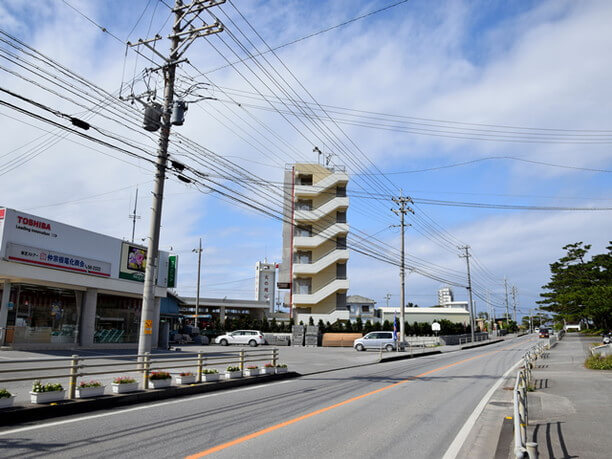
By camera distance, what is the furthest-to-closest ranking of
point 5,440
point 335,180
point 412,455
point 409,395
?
point 335,180
point 409,395
point 5,440
point 412,455

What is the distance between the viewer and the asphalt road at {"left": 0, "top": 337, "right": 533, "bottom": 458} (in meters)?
6.45

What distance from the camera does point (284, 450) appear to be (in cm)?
644

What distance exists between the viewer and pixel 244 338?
41.7m

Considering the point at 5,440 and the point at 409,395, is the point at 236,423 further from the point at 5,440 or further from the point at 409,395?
the point at 409,395

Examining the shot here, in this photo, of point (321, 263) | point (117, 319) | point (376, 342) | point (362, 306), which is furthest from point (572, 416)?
point (362, 306)

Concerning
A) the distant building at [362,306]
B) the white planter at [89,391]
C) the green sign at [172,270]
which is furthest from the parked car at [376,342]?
the distant building at [362,306]

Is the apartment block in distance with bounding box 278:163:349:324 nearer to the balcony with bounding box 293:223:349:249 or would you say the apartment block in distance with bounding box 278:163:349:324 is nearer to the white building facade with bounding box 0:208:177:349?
the balcony with bounding box 293:223:349:249

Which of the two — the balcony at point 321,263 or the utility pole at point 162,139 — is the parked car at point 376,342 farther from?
the utility pole at point 162,139

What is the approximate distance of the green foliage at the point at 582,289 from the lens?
97.8ft

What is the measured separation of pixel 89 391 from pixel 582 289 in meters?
36.4

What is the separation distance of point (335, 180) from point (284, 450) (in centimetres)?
5015

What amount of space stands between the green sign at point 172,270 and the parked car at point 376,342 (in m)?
15.9

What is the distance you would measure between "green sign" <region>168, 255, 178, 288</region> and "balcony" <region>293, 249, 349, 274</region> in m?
22.2

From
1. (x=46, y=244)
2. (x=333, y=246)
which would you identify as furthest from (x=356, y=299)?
(x=46, y=244)
